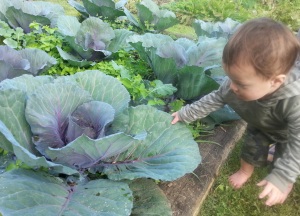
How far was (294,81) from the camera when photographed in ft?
5.60

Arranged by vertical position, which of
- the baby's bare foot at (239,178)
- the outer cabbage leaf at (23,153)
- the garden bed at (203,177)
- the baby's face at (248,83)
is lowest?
the baby's bare foot at (239,178)

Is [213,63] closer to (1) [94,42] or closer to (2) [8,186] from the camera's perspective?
(1) [94,42]

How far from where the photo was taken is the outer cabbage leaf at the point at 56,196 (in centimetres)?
138

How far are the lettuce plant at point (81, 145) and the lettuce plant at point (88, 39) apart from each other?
91 cm

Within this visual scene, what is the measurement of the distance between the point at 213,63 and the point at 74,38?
1.01 m

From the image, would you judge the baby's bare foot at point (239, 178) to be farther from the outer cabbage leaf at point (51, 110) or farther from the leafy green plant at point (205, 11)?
the leafy green plant at point (205, 11)

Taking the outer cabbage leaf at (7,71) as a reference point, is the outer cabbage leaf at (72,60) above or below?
below

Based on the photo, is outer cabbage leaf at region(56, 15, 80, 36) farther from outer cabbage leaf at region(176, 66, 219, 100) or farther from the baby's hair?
the baby's hair

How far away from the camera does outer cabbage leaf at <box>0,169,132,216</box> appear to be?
4.54 feet

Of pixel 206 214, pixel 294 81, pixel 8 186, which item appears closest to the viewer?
pixel 8 186

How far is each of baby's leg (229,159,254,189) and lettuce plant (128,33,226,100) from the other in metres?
0.53

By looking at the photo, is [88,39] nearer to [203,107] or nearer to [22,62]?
[22,62]

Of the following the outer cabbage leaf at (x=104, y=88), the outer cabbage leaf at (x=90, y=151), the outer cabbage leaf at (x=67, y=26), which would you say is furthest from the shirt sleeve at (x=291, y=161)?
the outer cabbage leaf at (x=67, y=26)

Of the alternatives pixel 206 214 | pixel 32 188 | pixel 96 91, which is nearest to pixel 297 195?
pixel 206 214
